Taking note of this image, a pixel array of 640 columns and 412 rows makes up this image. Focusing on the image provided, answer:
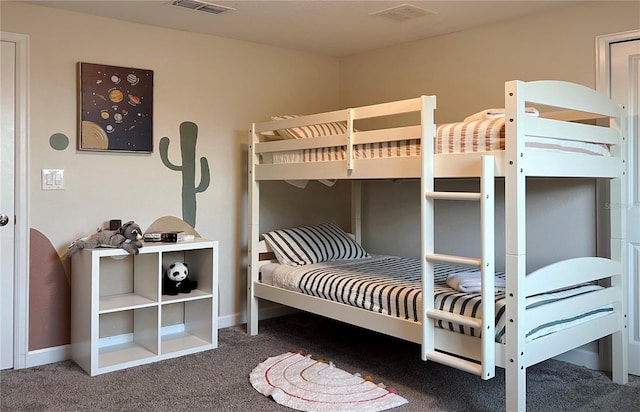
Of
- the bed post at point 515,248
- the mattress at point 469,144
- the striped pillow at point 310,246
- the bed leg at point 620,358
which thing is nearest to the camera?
the bed post at point 515,248

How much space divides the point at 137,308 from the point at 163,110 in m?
1.31

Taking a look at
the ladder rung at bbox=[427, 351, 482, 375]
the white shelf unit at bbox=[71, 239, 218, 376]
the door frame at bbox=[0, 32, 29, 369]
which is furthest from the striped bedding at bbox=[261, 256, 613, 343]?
the door frame at bbox=[0, 32, 29, 369]

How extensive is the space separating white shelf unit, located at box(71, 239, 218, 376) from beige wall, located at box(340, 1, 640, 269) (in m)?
1.44

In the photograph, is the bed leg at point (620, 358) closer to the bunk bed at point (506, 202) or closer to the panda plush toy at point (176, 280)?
the bunk bed at point (506, 202)

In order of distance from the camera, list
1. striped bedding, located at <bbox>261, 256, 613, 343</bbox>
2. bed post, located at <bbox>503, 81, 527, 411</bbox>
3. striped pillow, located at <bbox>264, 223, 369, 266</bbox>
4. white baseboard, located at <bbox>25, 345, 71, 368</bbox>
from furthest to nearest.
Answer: striped pillow, located at <bbox>264, 223, 369, 266</bbox> < white baseboard, located at <bbox>25, 345, 71, 368</bbox> < striped bedding, located at <bbox>261, 256, 613, 343</bbox> < bed post, located at <bbox>503, 81, 527, 411</bbox>

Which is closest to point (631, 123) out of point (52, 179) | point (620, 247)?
point (620, 247)

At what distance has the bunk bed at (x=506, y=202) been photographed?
224 cm

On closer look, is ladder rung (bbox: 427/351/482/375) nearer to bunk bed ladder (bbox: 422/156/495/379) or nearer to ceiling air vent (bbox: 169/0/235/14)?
bunk bed ladder (bbox: 422/156/495/379)

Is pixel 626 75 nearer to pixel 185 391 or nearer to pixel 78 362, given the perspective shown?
pixel 185 391

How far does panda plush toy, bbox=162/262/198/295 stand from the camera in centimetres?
350

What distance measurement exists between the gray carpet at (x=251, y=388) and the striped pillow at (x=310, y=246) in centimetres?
57

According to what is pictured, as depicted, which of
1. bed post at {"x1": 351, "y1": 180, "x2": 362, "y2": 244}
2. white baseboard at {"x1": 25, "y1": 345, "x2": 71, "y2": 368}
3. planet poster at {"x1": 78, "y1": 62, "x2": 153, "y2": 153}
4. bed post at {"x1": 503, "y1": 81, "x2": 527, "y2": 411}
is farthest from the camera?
bed post at {"x1": 351, "y1": 180, "x2": 362, "y2": 244}

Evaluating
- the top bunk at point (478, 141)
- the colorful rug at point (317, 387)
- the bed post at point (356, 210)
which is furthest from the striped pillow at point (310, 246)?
the colorful rug at point (317, 387)

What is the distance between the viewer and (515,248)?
7.32 ft
